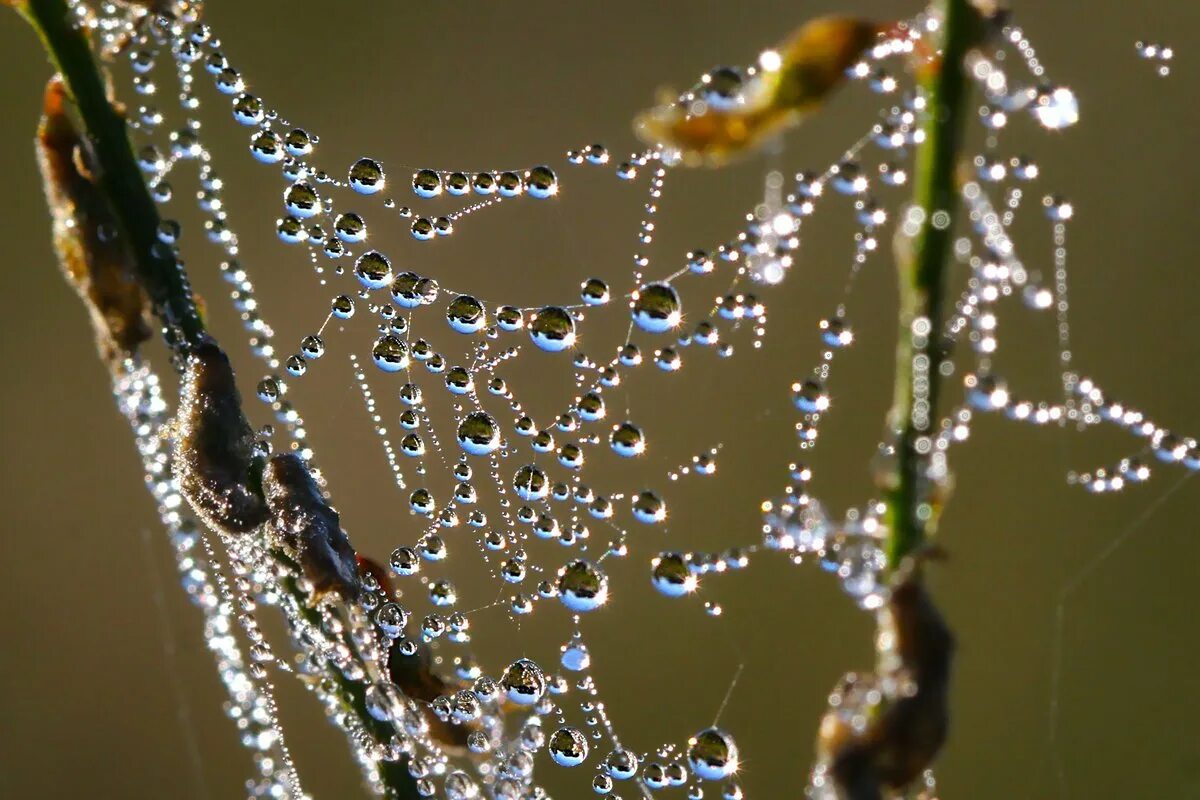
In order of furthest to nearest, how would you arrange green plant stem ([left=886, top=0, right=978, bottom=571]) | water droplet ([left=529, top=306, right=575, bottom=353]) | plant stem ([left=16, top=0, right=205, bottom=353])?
water droplet ([left=529, top=306, right=575, bottom=353]), plant stem ([left=16, top=0, right=205, bottom=353]), green plant stem ([left=886, top=0, right=978, bottom=571])

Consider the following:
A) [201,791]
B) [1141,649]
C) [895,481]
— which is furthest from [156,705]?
[895,481]

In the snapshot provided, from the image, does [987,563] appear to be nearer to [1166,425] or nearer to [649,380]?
[1166,425]

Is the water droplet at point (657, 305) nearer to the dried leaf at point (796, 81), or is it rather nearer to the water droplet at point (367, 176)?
the water droplet at point (367, 176)

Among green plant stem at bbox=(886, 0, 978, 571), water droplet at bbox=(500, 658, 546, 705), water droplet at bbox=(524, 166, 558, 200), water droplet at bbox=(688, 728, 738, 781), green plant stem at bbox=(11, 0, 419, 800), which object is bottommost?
water droplet at bbox=(688, 728, 738, 781)

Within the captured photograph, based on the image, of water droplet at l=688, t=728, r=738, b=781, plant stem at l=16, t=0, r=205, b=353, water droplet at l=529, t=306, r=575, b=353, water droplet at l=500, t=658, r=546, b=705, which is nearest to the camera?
plant stem at l=16, t=0, r=205, b=353

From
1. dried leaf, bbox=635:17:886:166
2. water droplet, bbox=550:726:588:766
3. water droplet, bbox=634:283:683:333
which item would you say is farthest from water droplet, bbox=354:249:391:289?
dried leaf, bbox=635:17:886:166

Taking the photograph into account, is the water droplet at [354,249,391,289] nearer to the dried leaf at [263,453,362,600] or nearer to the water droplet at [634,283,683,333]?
the water droplet at [634,283,683,333]

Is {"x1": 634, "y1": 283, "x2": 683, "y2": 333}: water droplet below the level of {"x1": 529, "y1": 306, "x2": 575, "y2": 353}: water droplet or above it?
below

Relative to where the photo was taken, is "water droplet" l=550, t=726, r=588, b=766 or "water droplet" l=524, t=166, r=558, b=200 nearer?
"water droplet" l=550, t=726, r=588, b=766

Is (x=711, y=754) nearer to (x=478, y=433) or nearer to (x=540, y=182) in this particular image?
(x=478, y=433)
